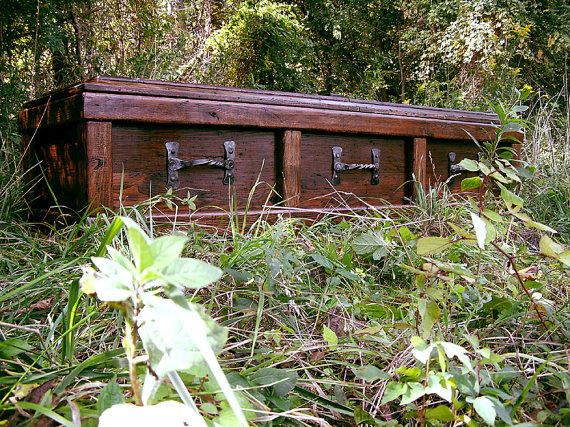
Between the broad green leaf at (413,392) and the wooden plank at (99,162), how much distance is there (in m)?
1.31

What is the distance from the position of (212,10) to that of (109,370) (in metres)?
6.98

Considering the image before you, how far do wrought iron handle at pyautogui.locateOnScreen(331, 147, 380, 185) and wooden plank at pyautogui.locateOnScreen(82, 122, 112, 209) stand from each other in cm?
103

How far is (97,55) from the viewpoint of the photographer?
13.2 ft

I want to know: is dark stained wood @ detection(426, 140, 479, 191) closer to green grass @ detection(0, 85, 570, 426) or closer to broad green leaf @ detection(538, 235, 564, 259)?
green grass @ detection(0, 85, 570, 426)

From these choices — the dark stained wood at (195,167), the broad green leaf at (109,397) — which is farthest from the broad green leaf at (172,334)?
the dark stained wood at (195,167)

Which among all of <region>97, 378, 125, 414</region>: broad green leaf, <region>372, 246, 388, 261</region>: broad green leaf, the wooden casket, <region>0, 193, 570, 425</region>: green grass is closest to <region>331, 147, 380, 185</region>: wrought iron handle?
the wooden casket

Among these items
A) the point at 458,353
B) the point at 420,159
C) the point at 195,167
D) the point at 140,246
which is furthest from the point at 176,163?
the point at 140,246

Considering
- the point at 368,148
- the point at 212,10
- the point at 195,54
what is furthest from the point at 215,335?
the point at 212,10

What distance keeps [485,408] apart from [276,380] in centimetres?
29

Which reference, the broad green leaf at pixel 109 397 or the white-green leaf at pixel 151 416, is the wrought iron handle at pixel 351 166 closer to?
the broad green leaf at pixel 109 397

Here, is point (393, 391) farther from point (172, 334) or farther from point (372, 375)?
point (172, 334)

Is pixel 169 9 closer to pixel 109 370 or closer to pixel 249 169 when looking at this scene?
pixel 249 169

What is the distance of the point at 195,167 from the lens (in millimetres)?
1910

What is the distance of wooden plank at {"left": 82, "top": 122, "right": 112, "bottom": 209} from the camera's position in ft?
5.41
